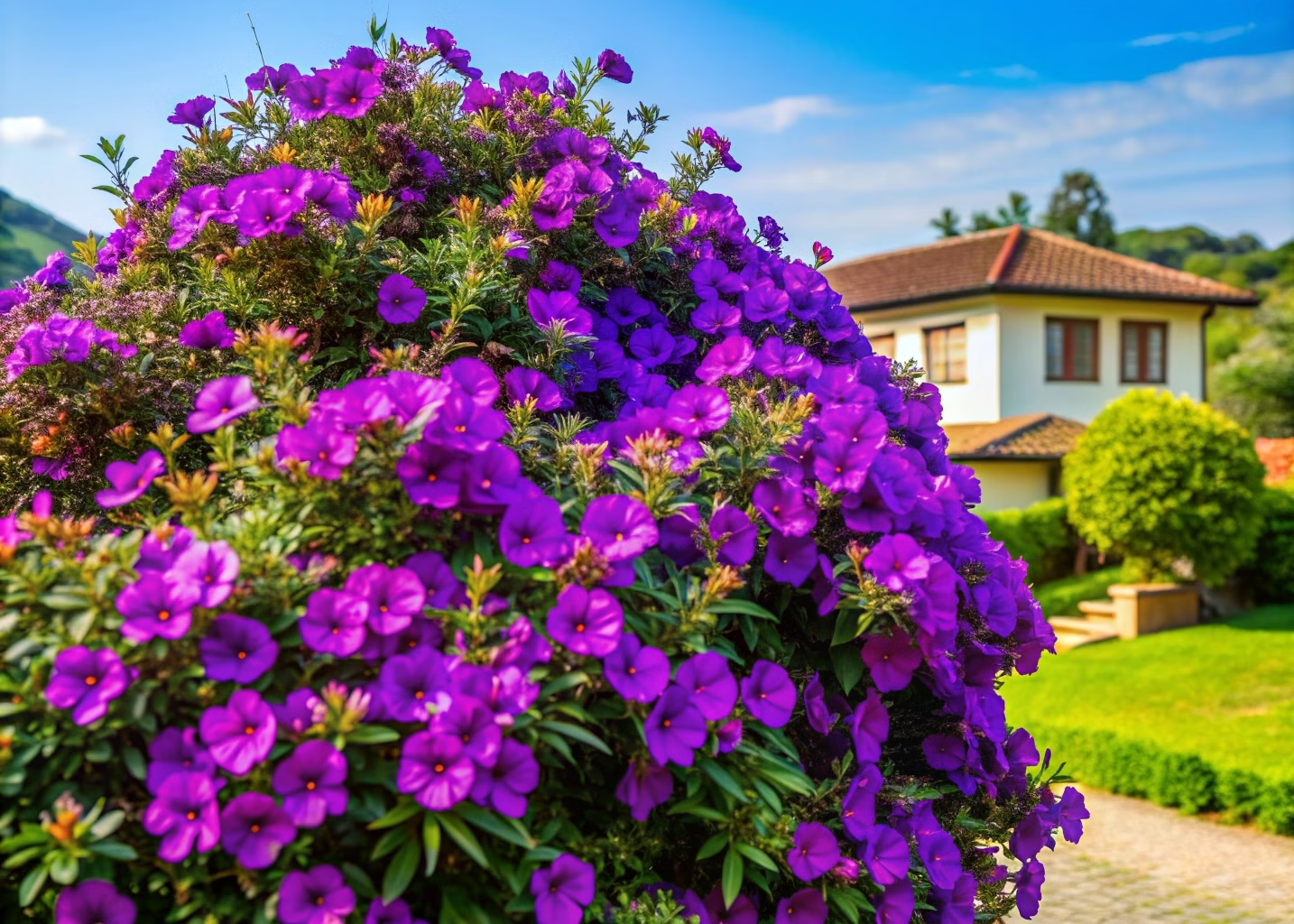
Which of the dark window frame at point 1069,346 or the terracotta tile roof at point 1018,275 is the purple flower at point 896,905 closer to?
the terracotta tile roof at point 1018,275

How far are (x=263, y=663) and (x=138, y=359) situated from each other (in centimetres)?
100

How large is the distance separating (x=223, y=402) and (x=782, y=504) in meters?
1.02

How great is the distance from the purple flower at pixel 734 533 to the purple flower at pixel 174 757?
0.91m

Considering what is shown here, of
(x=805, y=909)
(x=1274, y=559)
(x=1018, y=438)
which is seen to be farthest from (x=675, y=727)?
(x=1018, y=438)

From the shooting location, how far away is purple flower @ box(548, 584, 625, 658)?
1603mm

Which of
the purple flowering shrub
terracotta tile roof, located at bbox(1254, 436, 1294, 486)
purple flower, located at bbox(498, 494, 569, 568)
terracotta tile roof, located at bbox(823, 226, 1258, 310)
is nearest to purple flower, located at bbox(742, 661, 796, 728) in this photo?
the purple flowering shrub

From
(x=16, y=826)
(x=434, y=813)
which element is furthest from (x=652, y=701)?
(x=16, y=826)

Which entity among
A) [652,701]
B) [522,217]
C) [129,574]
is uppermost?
[522,217]

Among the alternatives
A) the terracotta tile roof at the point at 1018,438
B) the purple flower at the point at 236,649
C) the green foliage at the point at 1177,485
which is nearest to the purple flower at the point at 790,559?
the purple flower at the point at 236,649

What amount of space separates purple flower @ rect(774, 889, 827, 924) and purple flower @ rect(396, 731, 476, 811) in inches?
30.6

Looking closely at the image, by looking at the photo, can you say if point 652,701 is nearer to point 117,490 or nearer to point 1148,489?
point 117,490

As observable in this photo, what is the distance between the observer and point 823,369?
237cm

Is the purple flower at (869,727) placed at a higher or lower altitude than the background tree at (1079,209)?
lower

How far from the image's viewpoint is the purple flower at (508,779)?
1.51 m
